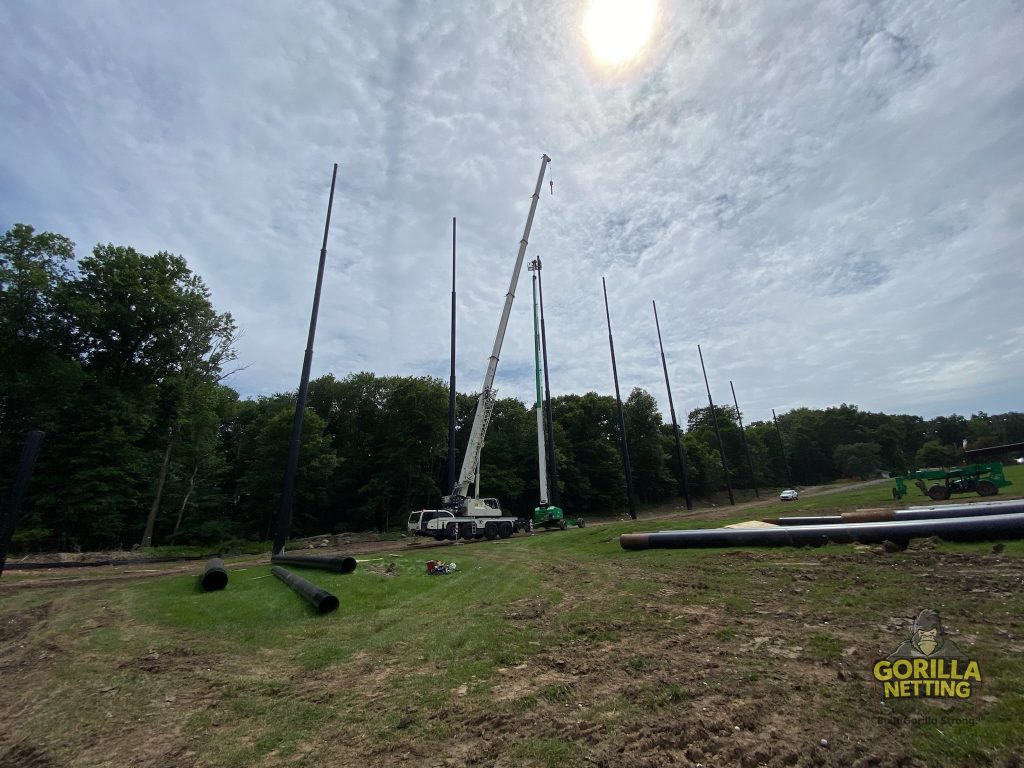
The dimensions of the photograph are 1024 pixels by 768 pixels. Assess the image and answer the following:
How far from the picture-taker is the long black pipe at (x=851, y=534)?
10836 mm

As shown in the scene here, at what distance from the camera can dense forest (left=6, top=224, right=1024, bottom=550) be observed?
28391 mm

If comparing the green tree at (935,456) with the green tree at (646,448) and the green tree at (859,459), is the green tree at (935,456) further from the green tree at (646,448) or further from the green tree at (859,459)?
the green tree at (646,448)

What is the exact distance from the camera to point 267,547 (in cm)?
3319

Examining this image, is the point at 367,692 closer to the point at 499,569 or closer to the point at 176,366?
the point at 499,569

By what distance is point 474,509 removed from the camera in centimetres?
2936

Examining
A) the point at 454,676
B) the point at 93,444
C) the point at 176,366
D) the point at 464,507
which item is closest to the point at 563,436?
the point at 464,507

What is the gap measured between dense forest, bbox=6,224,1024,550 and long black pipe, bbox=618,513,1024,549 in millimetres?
33546

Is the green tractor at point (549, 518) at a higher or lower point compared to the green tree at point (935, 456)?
lower

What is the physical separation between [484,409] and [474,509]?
643 cm

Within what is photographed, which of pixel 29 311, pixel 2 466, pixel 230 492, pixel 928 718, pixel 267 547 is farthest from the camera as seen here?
pixel 230 492

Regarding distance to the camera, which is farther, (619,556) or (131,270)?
(131,270)

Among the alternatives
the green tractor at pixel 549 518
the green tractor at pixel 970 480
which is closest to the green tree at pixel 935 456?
the green tractor at pixel 970 480

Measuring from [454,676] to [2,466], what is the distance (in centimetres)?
4064

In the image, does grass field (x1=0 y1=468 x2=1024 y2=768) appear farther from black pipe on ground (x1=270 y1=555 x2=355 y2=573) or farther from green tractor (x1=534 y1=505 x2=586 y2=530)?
green tractor (x1=534 y1=505 x2=586 y2=530)
